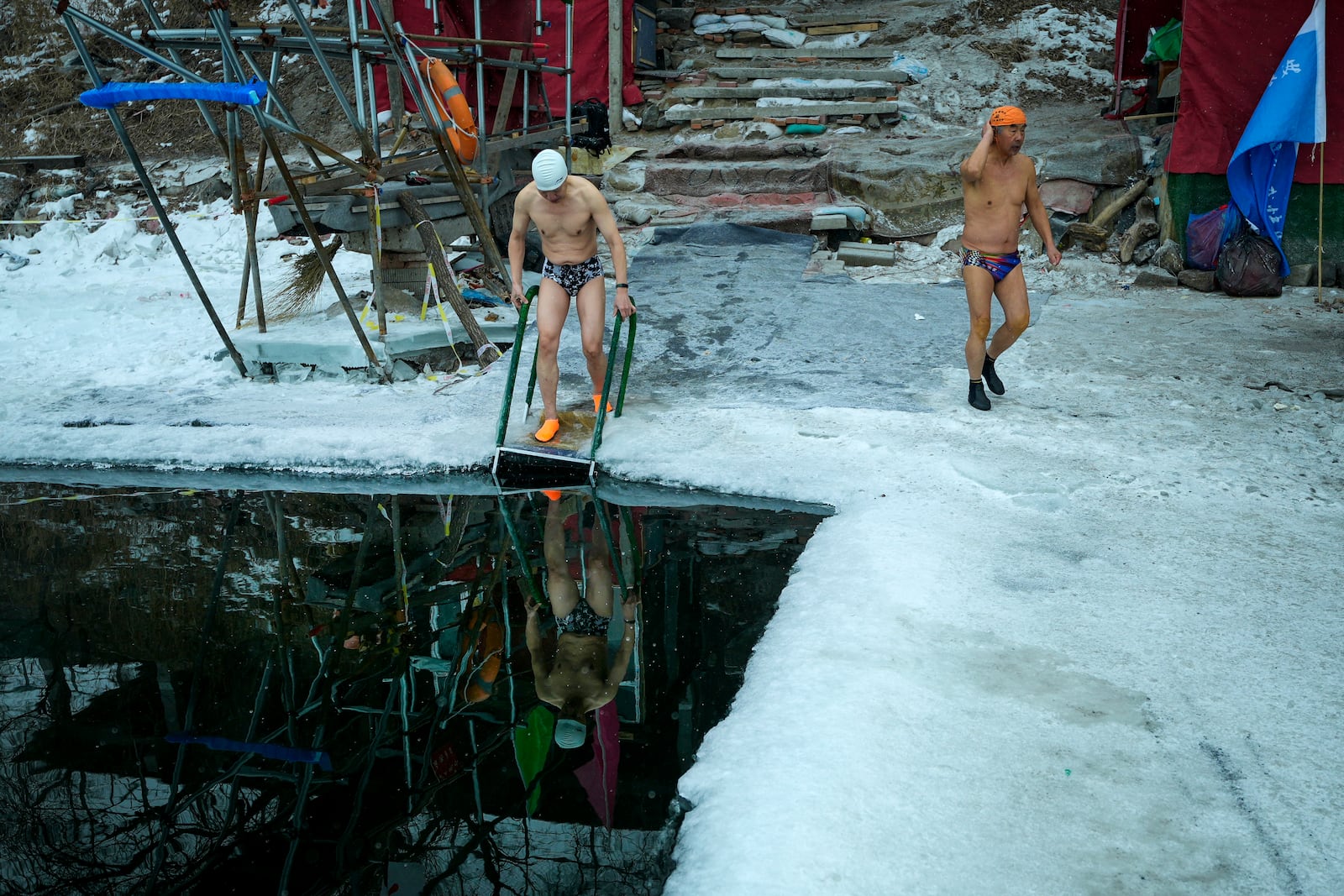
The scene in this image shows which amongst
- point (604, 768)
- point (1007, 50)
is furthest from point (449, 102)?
point (1007, 50)

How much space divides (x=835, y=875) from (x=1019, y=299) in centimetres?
449

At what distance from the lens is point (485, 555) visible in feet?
16.9

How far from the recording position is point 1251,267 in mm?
9172

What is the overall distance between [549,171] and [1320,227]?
6.97 metres

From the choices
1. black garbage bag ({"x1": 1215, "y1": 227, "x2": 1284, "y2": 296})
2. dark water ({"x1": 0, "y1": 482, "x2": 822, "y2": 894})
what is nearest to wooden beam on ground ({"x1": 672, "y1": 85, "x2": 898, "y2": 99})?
black garbage bag ({"x1": 1215, "y1": 227, "x2": 1284, "y2": 296})

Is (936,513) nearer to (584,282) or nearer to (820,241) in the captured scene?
(584,282)

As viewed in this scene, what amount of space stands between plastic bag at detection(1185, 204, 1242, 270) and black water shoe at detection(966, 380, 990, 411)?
445 cm

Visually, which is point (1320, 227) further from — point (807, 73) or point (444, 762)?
point (444, 762)

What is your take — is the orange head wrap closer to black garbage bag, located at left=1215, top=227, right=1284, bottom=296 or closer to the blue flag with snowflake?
the blue flag with snowflake

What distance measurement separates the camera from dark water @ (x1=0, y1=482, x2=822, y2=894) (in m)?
3.19

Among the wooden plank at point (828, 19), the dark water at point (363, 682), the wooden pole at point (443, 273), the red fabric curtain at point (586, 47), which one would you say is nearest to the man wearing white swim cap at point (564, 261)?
the dark water at point (363, 682)

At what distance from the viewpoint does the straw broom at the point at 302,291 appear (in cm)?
883

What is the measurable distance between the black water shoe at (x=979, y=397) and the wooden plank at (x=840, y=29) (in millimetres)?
10179

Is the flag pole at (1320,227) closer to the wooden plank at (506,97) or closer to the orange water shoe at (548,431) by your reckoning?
the orange water shoe at (548,431)
